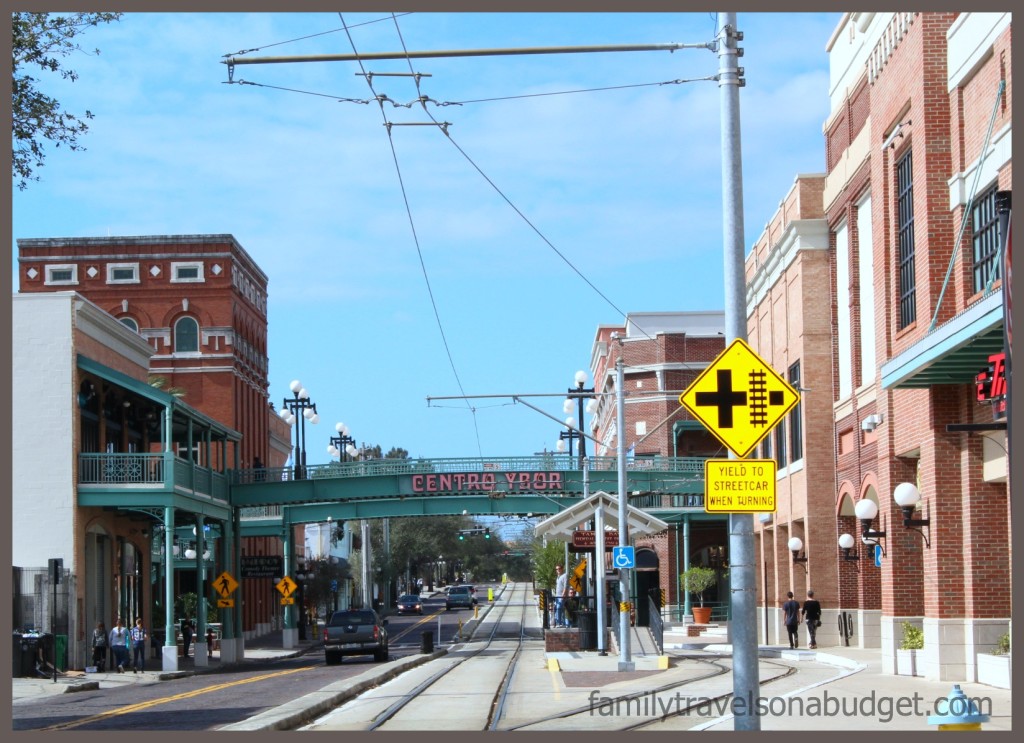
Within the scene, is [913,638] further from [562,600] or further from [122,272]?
[122,272]

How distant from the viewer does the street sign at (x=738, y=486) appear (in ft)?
41.4

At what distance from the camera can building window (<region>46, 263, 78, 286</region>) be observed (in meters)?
67.4

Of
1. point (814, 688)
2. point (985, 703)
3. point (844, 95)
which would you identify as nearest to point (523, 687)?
point (814, 688)

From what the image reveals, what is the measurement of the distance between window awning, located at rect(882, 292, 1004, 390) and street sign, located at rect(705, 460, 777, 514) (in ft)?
22.2

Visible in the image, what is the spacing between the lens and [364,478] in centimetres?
5362

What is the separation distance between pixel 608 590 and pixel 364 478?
10.8 metres

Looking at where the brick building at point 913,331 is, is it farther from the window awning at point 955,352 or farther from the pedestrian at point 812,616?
the pedestrian at point 812,616

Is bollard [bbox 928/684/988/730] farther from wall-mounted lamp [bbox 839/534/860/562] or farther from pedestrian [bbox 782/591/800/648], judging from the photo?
pedestrian [bbox 782/591/800/648]

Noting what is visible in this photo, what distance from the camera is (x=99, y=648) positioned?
3962 centimetres

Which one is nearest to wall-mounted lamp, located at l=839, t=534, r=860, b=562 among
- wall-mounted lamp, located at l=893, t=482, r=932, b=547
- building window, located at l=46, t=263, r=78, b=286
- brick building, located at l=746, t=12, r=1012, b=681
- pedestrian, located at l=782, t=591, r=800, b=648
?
brick building, located at l=746, t=12, r=1012, b=681

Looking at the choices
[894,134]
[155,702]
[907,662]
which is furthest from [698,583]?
[155,702]

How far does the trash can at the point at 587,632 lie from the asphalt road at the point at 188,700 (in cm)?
584

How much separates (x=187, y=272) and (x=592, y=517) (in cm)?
3457

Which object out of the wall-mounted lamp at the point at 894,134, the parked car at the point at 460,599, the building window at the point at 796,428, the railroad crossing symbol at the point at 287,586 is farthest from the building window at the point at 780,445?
the parked car at the point at 460,599
